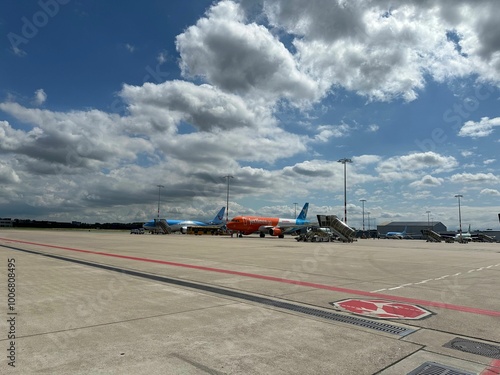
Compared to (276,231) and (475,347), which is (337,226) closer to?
(276,231)

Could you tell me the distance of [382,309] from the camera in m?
8.62

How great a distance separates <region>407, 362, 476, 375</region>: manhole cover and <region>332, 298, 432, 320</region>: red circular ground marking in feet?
9.13

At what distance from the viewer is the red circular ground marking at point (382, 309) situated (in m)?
8.02

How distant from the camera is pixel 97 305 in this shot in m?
8.37

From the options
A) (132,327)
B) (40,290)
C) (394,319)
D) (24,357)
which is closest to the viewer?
(24,357)

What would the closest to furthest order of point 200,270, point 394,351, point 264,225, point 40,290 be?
point 394,351, point 40,290, point 200,270, point 264,225

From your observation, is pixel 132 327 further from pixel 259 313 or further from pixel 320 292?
pixel 320 292

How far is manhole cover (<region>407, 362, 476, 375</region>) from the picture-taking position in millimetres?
4816

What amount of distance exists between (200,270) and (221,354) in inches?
398

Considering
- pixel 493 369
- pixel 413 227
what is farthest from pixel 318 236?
pixel 413 227

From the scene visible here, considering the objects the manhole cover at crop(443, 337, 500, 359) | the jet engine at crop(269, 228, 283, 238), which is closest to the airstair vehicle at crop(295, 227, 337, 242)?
the jet engine at crop(269, 228, 283, 238)

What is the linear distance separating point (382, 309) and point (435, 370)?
12.4ft

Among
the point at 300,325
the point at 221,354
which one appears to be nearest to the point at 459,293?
the point at 300,325

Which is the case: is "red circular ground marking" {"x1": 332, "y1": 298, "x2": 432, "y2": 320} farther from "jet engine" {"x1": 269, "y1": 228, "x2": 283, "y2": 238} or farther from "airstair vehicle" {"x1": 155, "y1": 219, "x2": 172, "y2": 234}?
"airstair vehicle" {"x1": 155, "y1": 219, "x2": 172, "y2": 234}
